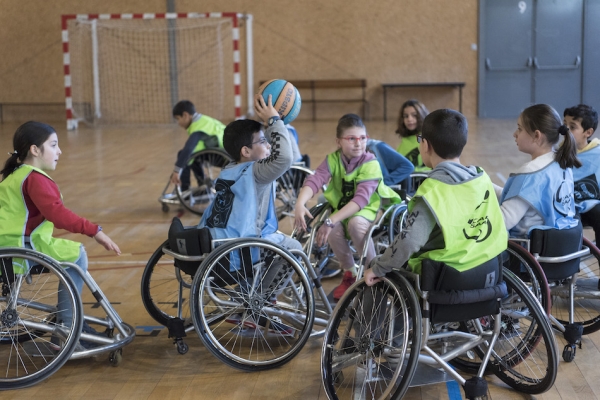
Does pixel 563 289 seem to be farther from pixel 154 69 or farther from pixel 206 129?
pixel 154 69

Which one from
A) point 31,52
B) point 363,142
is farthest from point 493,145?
point 31,52

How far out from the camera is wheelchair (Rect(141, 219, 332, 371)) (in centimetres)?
240

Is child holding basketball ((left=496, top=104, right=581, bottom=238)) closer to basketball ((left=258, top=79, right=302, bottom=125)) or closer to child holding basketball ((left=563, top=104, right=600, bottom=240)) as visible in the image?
child holding basketball ((left=563, top=104, right=600, bottom=240))

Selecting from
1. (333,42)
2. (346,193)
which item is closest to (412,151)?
(346,193)

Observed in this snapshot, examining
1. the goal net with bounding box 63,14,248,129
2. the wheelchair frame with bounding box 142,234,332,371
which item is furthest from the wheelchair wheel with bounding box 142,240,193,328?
the goal net with bounding box 63,14,248,129

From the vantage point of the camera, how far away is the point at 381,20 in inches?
486

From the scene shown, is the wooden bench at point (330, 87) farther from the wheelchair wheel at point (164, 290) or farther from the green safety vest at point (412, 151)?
the wheelchair wheel at point (164, 290)

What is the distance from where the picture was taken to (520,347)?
92.0 inches

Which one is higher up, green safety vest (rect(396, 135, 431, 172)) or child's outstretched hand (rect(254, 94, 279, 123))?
→ child's outstretched hand (rect(254, 94, 279, 123))

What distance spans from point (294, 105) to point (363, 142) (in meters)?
0.44

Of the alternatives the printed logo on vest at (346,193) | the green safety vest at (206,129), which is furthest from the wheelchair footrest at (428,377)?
the green safety vest at (206,129)

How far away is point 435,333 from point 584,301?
1269 mm

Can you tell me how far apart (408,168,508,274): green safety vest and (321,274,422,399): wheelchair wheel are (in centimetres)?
16

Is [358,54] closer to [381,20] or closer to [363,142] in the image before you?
[381,20]
